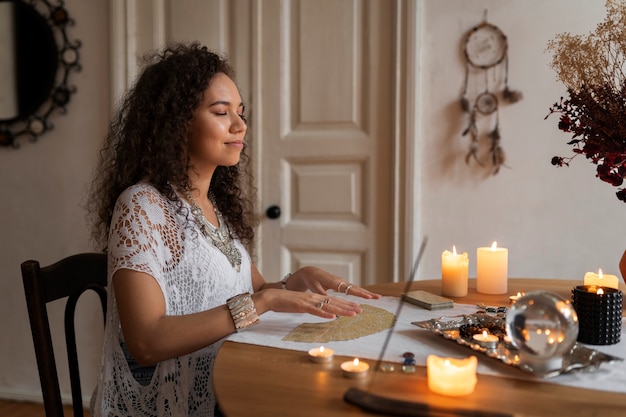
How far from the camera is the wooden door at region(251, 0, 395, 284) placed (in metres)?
2.34

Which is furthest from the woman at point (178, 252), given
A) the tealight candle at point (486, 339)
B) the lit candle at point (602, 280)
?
the lit candle at point (602, 280)

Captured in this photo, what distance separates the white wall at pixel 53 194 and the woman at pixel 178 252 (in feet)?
3.63

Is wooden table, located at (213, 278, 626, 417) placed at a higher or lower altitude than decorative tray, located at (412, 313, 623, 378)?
lower

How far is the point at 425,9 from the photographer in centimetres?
224

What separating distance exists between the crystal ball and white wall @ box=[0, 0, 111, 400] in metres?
2.22

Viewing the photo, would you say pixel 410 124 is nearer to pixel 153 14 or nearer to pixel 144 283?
pixel 153 14

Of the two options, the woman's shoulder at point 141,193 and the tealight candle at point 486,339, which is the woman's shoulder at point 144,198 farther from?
the tealight candle at point 486,339

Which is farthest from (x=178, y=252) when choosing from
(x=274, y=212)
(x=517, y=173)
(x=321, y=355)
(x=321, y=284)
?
(x=517, y=173)

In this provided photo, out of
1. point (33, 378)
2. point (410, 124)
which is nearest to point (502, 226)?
point (410, 124)

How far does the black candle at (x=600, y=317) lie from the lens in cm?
102

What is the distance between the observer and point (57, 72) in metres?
A: 2.62

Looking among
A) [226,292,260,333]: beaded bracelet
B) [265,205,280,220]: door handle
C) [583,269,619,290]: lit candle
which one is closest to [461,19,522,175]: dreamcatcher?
[265,205,280,220]: door handle

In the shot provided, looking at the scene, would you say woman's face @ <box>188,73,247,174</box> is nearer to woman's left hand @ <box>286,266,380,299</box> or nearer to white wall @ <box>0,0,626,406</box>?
woman's left hand @ <box>286,266,380,299</box>

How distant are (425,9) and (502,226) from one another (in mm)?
910
